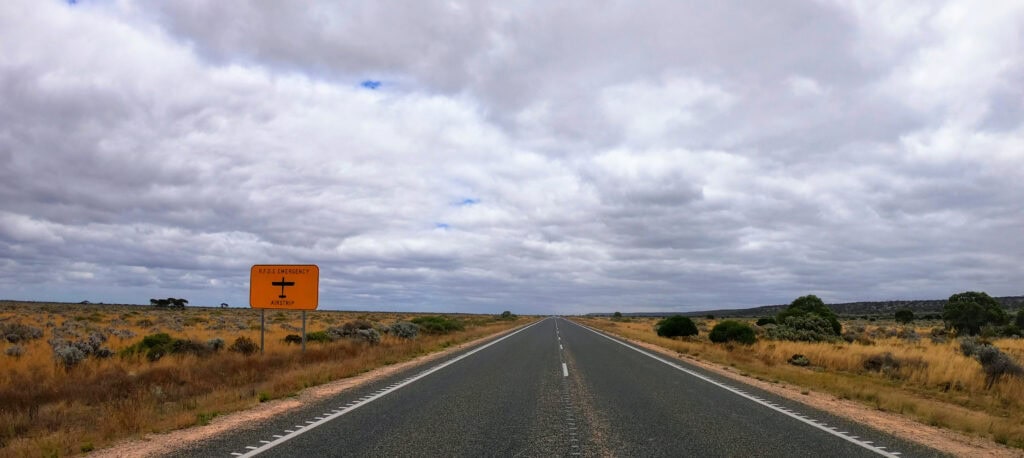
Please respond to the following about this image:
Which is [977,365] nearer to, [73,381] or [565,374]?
Answer: [565,374]

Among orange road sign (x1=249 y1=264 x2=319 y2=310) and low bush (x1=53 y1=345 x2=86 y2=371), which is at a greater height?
orange road sign (x1=249 y1=264 x2=319 y2=310)

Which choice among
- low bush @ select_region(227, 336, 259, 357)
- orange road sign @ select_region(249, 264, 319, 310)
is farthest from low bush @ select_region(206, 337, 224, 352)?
orange road sign @ select_region(249, 264, 319, 310)

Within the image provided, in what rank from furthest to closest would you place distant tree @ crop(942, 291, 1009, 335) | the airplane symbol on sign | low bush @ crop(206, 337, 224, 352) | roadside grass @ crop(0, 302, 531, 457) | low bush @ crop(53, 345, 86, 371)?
distant tree @ crop(942, 291, 1009, 335)
low bush @ crop(206, 337, 224, 352)
the airplane symbol on sign
low bush @ crop(53, 345, 86, 371)
roadside grass @ crop(0, 302, 531, 457)

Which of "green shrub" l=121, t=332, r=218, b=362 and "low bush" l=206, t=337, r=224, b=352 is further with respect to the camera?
"low bush" l=206, t=337, r=224, b=352

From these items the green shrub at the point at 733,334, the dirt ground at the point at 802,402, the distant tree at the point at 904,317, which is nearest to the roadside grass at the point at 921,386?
the dirt ground at the point at 802,402

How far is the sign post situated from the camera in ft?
73.1

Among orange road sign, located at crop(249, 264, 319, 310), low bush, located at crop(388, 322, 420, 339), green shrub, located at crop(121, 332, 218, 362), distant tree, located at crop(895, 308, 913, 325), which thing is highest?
orange road sign, located at crop(249, 264, 319, 310)

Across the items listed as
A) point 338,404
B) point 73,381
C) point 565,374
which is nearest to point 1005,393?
point 565,374

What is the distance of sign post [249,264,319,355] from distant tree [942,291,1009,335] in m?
49.3

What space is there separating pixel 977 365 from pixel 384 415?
19160mm

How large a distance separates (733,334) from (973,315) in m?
26.0

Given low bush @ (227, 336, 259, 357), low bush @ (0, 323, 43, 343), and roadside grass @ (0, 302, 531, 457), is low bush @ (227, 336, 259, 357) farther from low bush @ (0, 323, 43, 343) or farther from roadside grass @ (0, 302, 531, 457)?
low bush @ (0, 323, 43, 343)

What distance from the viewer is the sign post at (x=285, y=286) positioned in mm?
22281

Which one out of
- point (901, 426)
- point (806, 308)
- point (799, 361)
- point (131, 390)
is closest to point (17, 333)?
point (131, 390)
